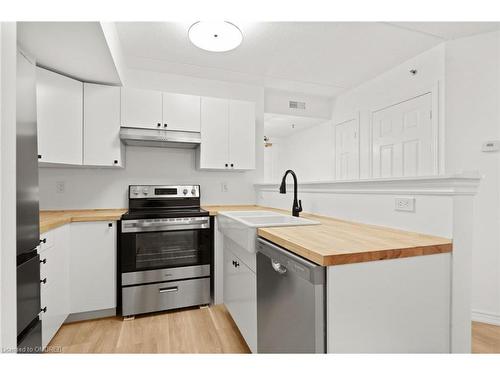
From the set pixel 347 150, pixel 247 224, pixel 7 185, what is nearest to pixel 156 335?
pixel 247 224

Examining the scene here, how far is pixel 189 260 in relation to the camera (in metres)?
2.27

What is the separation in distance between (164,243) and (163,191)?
59 cm

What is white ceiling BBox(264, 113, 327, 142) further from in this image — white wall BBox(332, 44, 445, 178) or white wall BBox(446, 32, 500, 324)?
white wall BBox(446, 32, 500, 324)

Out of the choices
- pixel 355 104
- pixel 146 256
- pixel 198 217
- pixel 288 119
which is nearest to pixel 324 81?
→ pixel 355 104

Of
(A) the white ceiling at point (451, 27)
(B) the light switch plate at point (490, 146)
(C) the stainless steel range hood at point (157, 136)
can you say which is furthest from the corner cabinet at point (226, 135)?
(B) the light switch plate at point (490, 146)

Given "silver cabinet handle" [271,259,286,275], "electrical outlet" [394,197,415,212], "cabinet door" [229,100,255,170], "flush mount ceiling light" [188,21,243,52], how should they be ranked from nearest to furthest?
"silver cabinet handle" [271,259,286,275] < "electrical outlet" [394,197,415,212] < "flush mount ceiling light" [188,21,243,52] < "cabinet door" [229,100,255,170]

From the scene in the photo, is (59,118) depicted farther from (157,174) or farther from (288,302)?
(288,302)

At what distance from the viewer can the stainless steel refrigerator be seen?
0.80 metres

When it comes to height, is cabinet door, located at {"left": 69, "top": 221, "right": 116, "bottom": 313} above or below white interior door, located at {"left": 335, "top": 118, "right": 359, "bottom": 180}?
below

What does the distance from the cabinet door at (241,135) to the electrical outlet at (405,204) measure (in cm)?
169

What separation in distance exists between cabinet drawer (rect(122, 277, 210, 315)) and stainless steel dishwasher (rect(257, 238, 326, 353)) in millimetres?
1003

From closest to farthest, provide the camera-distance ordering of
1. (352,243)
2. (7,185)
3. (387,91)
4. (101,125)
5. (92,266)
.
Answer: (7,185), (352,243), (92,266), (101,125), (387,91)

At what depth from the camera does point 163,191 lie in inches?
101

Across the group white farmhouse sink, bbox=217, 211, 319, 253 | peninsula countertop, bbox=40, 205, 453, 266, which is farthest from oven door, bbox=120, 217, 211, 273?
peninsula countertop, bbox=40, 205, 453, 266
